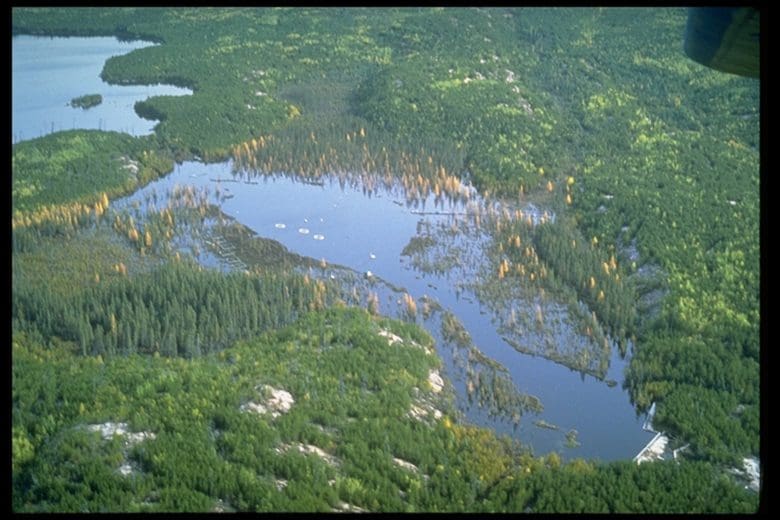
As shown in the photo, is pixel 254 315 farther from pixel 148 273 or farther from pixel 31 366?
pixel 31 366

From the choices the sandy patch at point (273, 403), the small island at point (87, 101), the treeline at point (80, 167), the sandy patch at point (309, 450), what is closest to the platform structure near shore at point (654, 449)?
the sandy patch at point (309, 450)

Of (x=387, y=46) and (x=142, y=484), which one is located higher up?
(x=387, y=46)

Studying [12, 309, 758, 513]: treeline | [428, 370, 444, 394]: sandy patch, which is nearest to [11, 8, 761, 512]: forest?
[12, 309, 758, 513]: treeline

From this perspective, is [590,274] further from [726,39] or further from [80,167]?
[726,39]

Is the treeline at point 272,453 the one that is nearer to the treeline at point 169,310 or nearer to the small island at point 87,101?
the treeline at point 169,310

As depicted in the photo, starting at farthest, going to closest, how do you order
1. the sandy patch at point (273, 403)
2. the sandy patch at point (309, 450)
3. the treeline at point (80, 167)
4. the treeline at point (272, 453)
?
the treeline at point (80, 167)
the sandy patch at point (273, 403)
the sandy patch at point (309, 450)
the treeline at point (272, 453)

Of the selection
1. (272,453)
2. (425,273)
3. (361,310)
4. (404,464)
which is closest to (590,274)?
(425,273)

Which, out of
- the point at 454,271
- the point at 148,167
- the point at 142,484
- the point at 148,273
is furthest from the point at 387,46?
the point at 142,484
